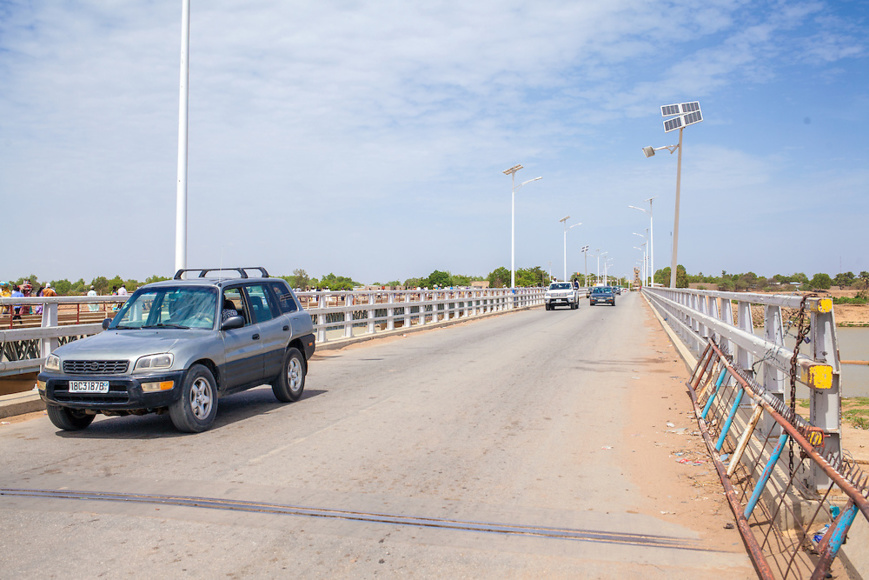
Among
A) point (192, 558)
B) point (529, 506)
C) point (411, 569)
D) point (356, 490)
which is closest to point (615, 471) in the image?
point (529, 506)

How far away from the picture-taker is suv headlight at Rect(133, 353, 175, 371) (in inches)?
295

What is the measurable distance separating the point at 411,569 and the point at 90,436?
17.8 feet

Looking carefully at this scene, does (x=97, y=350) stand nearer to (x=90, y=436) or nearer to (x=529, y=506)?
(x=90, y=436)

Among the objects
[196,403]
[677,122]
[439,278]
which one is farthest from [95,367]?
[439,278]

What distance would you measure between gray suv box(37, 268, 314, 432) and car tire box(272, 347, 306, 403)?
1 centimetres

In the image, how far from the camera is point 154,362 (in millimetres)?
7523

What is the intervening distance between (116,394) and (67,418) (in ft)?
3.72

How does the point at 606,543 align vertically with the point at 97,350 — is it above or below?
below

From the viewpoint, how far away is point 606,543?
15.0 ft

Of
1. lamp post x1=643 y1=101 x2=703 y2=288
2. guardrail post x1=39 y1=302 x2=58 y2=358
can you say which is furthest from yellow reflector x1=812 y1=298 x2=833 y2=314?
lamp post x1=643 y1=101 x2=703 y2=288

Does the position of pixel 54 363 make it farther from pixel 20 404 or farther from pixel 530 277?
pixel 530 277

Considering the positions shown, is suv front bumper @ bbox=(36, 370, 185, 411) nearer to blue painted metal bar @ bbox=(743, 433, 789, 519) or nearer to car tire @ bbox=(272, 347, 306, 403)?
car tire @ bbox=(272, 347, 306, 403)

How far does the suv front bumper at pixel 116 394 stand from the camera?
7.38 m

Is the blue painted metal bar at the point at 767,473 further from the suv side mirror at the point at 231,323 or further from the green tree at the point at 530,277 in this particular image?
the green tree at the point at 530,277
